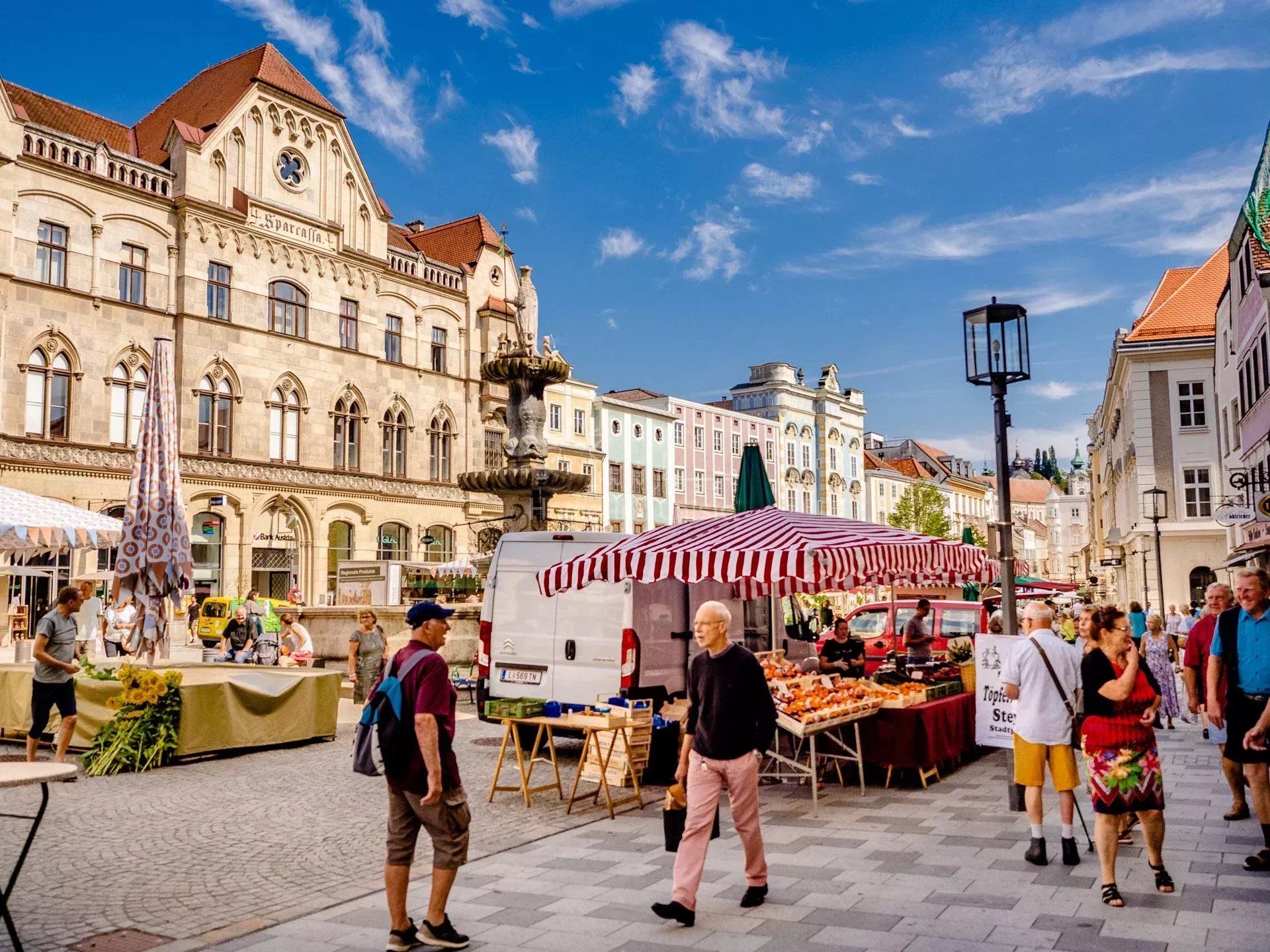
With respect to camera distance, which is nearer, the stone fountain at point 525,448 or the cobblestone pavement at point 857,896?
the cobblestone pavement at point 857,896

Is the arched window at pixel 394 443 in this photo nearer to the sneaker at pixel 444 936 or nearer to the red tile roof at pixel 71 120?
the red tile roof at pixel 71 120

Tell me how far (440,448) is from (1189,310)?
31.0 metres

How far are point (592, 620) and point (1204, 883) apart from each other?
6.33 meters

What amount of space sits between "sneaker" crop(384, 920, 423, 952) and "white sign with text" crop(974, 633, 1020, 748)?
5302 millimetres

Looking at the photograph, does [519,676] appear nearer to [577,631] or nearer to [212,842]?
[577,631]

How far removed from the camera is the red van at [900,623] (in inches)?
709

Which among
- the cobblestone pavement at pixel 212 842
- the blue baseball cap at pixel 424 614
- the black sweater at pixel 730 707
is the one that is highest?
the blue baseball cap at pixel 424 614

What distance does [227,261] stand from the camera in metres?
39.0

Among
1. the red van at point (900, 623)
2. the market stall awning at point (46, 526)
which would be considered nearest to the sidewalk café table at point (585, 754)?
the market stall awning at point (46, 526)

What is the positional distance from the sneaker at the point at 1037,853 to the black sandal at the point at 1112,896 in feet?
3.25

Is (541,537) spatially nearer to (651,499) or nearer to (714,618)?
(714,618)

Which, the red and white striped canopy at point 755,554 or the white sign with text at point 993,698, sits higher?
the red and white striped canopy at point 755,554

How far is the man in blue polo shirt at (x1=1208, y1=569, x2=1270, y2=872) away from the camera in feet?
23.4

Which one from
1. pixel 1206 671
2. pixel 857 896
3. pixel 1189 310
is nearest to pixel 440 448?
pixel 1189 310
